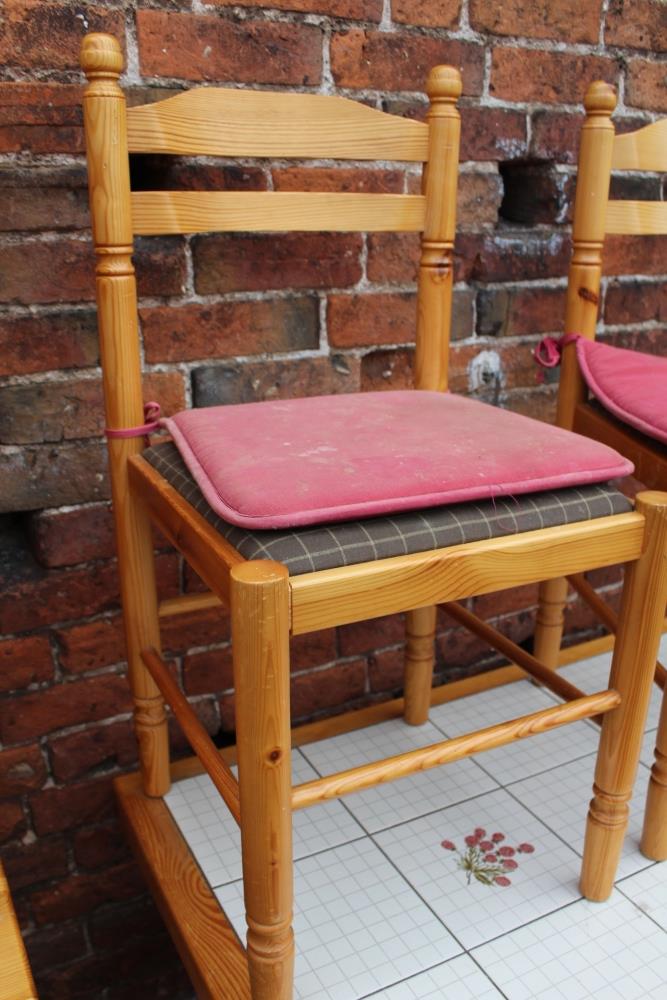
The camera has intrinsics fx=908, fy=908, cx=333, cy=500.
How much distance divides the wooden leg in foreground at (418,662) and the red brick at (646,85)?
880 mm

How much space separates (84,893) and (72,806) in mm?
152

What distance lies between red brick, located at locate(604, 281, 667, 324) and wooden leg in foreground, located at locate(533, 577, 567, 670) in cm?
48

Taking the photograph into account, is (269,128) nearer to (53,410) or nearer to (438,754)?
(53,410)

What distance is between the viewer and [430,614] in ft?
4.24

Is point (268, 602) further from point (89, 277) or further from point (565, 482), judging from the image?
point (89, 277)

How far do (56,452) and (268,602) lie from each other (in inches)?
22.0

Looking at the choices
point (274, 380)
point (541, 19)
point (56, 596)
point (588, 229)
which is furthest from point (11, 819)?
point (541, 19)

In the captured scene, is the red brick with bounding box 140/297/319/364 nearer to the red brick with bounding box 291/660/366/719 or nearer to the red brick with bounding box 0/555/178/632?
the red brick with bounding box 0/555/178/632

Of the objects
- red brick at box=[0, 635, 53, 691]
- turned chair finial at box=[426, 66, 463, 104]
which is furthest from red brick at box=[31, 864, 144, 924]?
turned chair finial at box=[426, 66, 463, 104]

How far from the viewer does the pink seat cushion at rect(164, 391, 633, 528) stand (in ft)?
2.48

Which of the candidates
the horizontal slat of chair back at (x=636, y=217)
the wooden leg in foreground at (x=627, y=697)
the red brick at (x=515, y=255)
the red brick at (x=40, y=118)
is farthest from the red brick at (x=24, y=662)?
the horizontal slat of chair back at (x=636, y=217)

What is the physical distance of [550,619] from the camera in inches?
55.1

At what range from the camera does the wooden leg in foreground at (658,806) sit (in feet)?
3.30

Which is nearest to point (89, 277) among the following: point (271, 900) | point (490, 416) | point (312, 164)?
point (312, 164)
